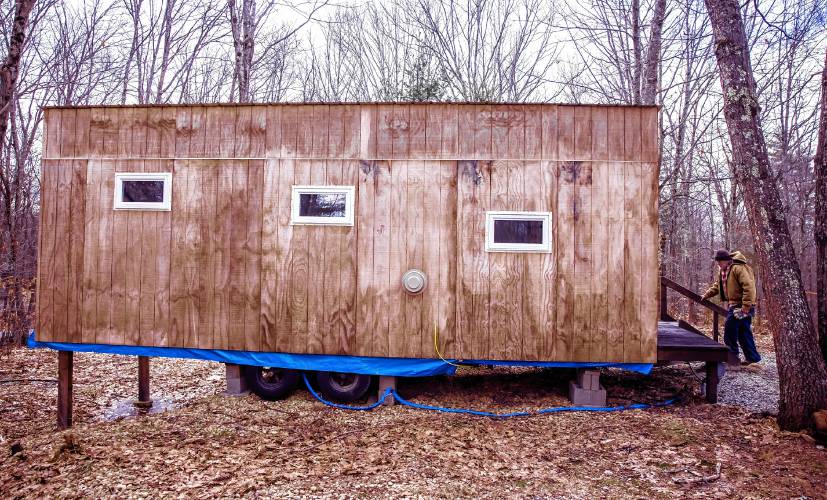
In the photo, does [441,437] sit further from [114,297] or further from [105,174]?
[105,174]

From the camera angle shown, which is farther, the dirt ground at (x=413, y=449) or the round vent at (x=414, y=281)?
the round vent at (x=414, y=281)

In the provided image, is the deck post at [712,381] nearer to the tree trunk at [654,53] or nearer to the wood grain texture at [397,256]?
the wood grain texture at [397,256]

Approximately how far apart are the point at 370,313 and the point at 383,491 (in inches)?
78.8

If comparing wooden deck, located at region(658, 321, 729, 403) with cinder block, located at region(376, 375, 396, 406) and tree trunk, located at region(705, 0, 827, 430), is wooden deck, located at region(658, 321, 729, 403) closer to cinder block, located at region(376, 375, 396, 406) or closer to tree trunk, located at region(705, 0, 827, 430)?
tree trunk, located at region(705, 0, 827, 430)

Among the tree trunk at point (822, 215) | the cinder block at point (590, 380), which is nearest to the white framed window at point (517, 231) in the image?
the cinder block at point (590, 380)

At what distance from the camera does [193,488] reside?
11.7 ft

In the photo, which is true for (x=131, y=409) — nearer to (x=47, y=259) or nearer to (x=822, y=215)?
(x=47, y=259)

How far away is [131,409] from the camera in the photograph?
5.78 meters

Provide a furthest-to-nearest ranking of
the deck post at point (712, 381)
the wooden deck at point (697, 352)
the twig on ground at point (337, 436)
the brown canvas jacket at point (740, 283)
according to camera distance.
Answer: the brown canvas jacket at point (740, 283) < the deck post at point (712, 381) < the wooden deck at point (697, 352) < the twig on ground at point (337, 436)

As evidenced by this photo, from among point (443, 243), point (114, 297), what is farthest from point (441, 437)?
point (114, 297)

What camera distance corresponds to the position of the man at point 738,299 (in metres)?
6.21

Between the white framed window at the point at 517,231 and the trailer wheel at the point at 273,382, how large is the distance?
108 inches

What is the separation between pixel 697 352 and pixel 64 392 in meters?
6.95

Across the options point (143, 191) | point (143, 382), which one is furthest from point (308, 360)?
point (143, 191)
